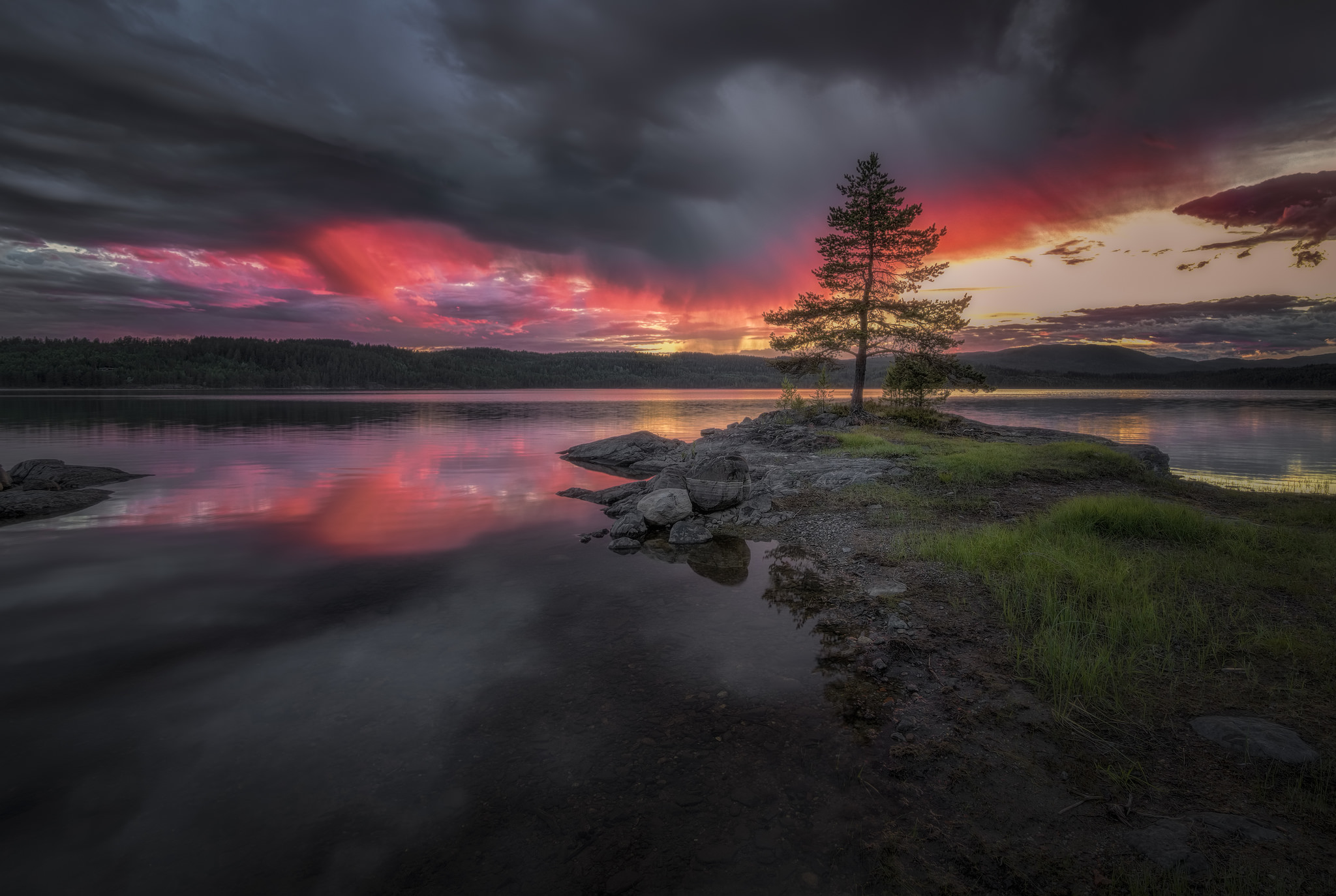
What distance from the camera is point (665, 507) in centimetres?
1463

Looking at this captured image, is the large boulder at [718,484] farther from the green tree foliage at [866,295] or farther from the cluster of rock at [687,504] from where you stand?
the green tree foliage at [866,295]

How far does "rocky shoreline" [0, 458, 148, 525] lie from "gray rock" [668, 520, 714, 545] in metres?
18.6

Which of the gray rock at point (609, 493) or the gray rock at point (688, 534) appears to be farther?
the gray rock at point (609, 493)

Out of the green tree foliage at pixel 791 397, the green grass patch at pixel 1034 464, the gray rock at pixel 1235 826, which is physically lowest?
the gray rock at pixel 1235 826

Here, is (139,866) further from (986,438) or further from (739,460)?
(986,438)

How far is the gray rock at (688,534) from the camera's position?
1334cm

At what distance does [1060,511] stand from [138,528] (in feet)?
76.0

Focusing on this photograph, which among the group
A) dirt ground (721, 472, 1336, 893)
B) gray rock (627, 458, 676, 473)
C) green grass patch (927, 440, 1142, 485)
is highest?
green grass patch (927, 440, 1142, 485)

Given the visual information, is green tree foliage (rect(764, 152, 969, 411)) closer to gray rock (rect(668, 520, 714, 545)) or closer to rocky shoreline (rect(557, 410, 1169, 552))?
rocky shoreline (rect(557, 410, 1169, 552))

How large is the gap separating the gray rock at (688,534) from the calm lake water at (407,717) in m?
0.91

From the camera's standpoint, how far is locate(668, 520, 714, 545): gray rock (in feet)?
43.8

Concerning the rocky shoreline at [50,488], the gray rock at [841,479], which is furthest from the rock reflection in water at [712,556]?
the rocky shoreline at [50,488]

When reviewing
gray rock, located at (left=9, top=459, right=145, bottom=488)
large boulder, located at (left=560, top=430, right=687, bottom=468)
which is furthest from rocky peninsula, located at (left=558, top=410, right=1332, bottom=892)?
gray rock, located at (left=9, top=459, right=145, bottom=488)

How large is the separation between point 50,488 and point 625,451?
22.1 m
